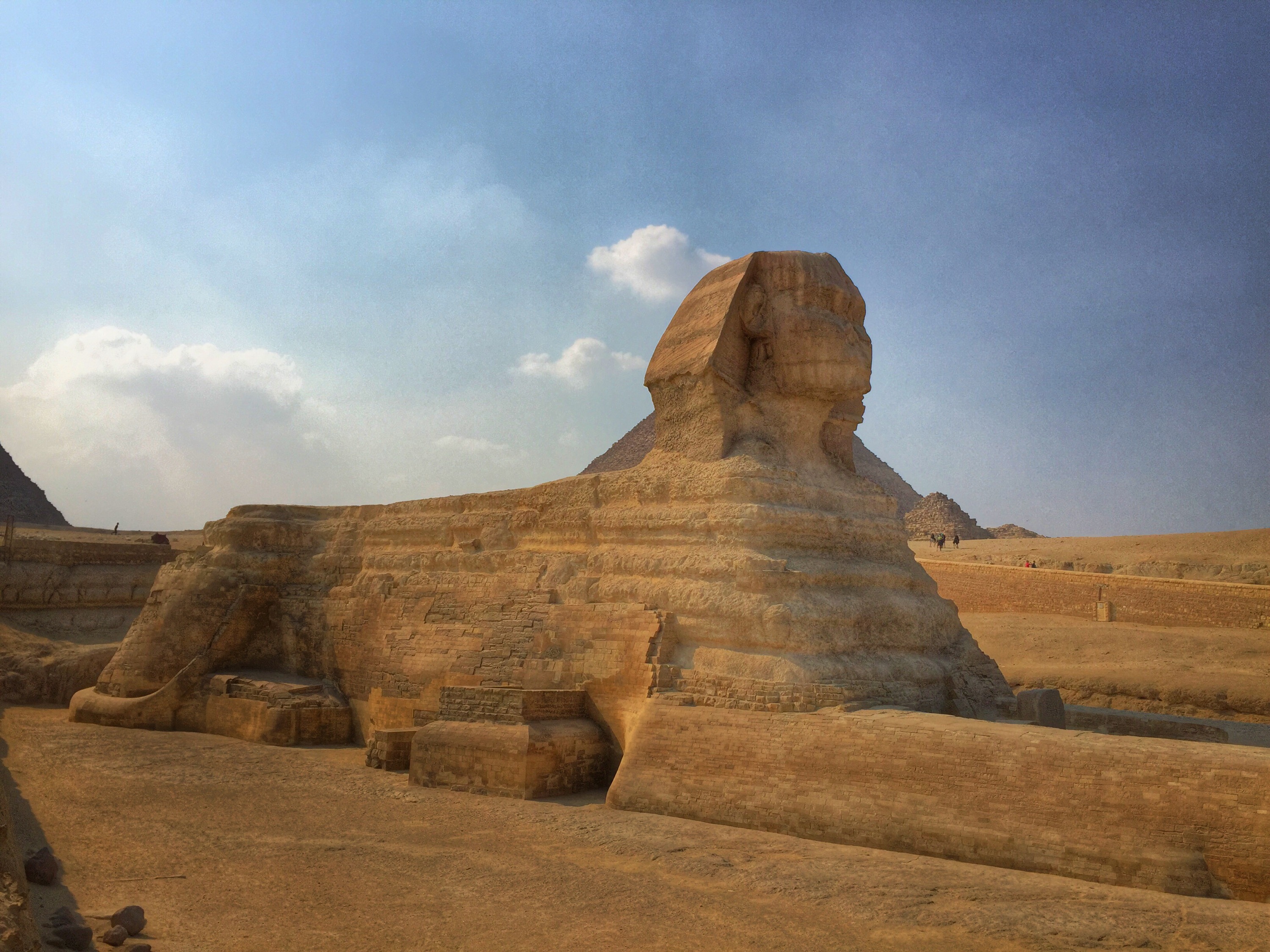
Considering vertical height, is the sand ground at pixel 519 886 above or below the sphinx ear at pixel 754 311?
below

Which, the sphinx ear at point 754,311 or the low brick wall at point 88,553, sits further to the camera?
the low brick wall at point 88,553

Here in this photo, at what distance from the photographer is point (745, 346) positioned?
8594 mm

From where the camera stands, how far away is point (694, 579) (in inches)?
292

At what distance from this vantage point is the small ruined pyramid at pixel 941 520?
144ft

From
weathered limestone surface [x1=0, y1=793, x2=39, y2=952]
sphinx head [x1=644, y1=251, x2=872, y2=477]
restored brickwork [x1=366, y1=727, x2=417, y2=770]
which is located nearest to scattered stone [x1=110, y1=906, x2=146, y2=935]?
weathered limestone surface [x1=0, y1=793, x2=39, y2=952]

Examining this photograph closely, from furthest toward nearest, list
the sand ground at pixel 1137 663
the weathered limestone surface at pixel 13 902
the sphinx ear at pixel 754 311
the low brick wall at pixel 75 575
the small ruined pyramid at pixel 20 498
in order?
1. the small ruined pyramid at pixel 20 498
2. the low brick wall at pixel 75 575
3. the sand ground at pixel 1137 663
4. the sphinx ear at pixel 754 311
5. the weathered limestone surface at pixel 13 902

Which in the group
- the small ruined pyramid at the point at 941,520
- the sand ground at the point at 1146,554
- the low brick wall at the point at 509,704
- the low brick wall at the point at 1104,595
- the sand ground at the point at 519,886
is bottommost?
the sand ground at the point at 519,886

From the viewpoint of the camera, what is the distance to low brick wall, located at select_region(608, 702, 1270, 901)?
4.74m

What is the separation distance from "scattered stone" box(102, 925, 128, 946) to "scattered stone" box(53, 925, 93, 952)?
4.9 inches

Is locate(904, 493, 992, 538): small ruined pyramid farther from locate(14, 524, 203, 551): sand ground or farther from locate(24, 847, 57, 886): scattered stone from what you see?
locate(24, 847, 57, 886): scattered stone

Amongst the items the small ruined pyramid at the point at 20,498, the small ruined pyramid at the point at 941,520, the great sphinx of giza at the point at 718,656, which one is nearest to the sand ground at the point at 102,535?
the small ruined pyramid at the point at 20,498

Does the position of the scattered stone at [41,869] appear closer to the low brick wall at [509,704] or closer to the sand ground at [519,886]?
the sand ground at [519,886]

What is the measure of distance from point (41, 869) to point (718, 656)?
4391 millimetres

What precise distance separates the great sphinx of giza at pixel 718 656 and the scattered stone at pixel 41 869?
3028mm
